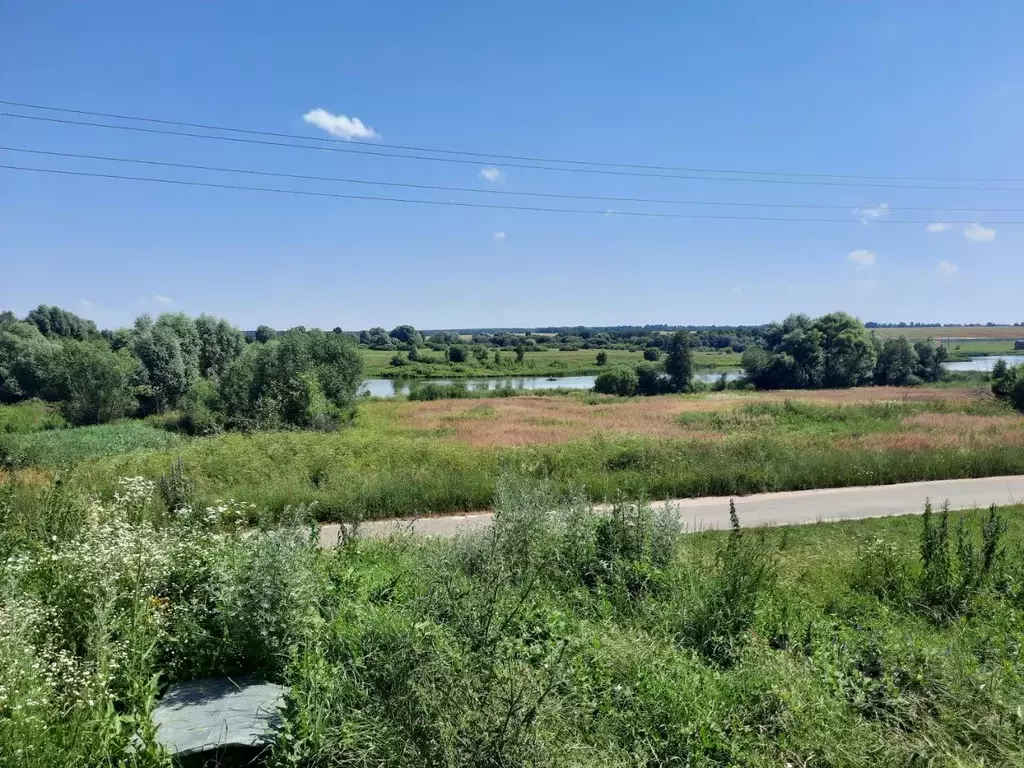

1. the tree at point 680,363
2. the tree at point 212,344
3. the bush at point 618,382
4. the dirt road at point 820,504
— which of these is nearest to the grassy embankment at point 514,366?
the tree at point 680,363

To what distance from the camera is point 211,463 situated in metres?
16.1

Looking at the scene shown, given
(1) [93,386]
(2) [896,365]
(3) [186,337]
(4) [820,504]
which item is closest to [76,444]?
(1) [93,386]

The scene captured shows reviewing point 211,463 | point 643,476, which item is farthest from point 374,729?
point 211,463

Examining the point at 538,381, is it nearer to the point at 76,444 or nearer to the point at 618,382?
the point at 618,382

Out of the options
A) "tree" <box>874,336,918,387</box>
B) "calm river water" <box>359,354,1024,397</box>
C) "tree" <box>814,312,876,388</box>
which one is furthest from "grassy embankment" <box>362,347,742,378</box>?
"tree" <box>874,336,918,387</box>

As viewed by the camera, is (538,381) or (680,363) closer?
(680,363)

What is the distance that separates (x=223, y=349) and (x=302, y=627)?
5539 cm

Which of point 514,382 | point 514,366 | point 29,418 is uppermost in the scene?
point 514,366

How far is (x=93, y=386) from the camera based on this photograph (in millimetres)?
40750

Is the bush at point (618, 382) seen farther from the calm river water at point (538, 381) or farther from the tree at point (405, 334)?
the tree at point (405, 334)

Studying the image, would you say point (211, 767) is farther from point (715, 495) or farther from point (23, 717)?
point (715, 495)

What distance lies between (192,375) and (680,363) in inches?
1824

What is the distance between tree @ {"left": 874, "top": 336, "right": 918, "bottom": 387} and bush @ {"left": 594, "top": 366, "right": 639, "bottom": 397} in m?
26.2

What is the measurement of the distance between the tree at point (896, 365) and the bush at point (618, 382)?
26.2 metres
